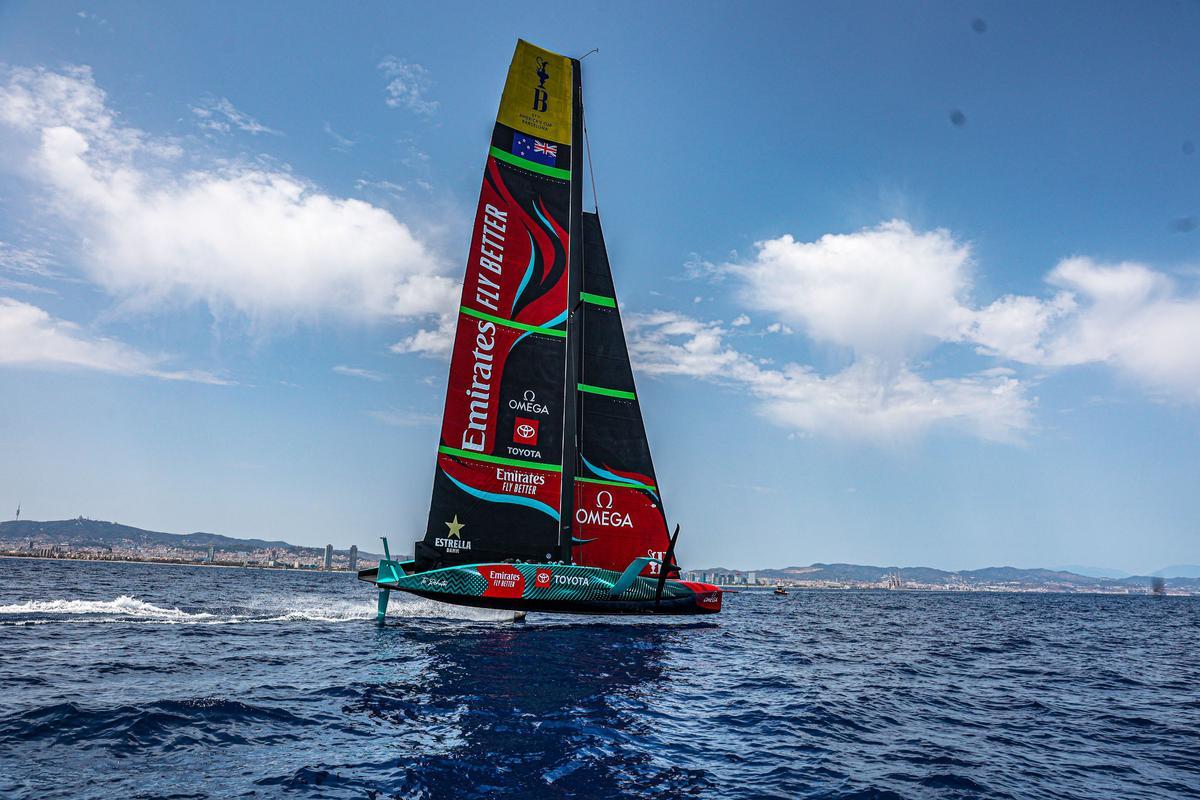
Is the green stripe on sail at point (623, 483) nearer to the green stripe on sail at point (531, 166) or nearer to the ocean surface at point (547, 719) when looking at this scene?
the ocean surface at point (547, 719)

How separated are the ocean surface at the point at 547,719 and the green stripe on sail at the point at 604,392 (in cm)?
807

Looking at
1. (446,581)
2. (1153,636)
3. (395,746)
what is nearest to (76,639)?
(446,581)

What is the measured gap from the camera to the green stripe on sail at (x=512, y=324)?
21531mm

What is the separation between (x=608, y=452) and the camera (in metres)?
22.6

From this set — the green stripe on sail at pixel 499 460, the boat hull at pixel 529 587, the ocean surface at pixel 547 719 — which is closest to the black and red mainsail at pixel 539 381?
the green stripe on sail at pixel 499 460

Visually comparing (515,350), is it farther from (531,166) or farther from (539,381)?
(531,166)

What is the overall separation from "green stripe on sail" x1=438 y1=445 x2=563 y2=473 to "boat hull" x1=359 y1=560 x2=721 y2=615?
3227mm

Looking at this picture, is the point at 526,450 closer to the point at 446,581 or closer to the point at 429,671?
the point at 446,581

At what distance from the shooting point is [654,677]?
45.8 ft

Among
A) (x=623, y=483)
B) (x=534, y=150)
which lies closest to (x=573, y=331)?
(x=623, y=483)

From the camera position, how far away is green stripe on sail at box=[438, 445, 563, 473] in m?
20.6

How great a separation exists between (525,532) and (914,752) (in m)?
13.6

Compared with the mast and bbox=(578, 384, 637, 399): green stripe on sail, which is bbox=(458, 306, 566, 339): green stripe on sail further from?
bbox=(578, 384, 637, 399): green stripe on sail

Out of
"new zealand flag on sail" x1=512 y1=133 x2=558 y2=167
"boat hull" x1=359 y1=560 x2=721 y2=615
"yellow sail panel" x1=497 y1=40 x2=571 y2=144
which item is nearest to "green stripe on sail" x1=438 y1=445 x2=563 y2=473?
"boat hull" x1=359 y1=560 x2=721 y2=615
